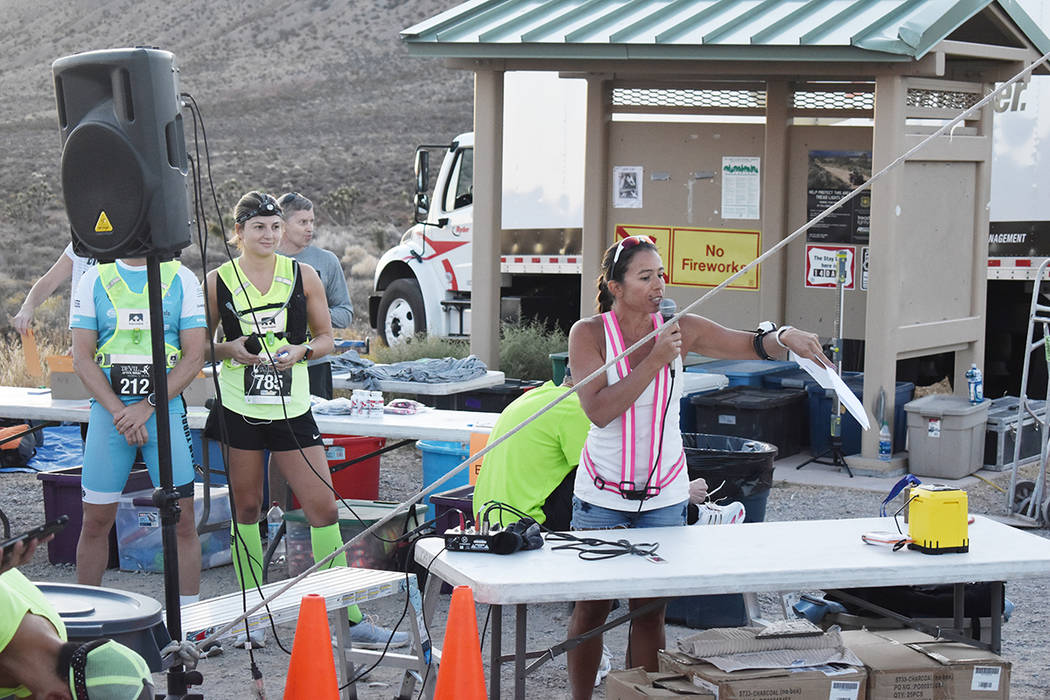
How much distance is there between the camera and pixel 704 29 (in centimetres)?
945

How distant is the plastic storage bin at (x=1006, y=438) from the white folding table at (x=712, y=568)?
4812 millimetres

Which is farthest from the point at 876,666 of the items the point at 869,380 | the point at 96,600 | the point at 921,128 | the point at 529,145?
the point at 529,145

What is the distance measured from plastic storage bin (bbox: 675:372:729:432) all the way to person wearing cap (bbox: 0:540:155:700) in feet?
21.8

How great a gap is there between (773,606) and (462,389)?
281cm

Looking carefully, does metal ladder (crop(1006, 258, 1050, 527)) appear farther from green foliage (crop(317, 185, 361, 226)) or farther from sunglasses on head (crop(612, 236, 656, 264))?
green foliage (crop(317, 185, 361, 226))

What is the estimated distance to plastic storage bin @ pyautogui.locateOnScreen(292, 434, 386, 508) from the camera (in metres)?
7.71

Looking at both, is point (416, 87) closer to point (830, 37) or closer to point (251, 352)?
point (830, 37)

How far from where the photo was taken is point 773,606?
6477mm

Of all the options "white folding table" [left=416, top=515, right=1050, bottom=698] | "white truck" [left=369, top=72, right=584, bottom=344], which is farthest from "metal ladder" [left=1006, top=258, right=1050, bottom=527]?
"white truck" [left=369, top=72, right=584, bottom=344]

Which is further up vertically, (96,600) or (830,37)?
(830,37)

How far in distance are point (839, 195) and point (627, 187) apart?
64.0 inches

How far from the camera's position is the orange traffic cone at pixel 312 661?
4.12 meters

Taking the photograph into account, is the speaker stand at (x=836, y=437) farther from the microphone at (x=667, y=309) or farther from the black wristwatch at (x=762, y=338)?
the microphone at (x=667, y=309)

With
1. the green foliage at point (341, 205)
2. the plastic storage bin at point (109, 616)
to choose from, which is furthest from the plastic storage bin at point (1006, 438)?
the green foliage at point (341, 205)
